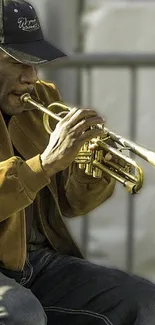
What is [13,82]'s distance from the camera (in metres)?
5.02

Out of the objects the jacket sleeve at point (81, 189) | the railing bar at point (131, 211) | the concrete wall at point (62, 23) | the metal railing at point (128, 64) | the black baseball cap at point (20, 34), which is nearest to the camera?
the black baseball cap at point (20, 34)

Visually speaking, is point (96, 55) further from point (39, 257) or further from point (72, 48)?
point (39, 257)

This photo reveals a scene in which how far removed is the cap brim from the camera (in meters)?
4.91

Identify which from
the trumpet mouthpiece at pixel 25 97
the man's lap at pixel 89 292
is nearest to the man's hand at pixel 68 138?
the trumpet mouthpiece at pixel 25 97

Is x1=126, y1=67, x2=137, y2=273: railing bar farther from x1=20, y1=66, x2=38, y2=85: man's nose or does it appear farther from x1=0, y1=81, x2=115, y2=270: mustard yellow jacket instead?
x1=20, y1=66, x2=38, y2=85: man's nose

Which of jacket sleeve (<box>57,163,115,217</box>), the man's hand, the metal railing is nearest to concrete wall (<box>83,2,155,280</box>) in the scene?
the metal railing

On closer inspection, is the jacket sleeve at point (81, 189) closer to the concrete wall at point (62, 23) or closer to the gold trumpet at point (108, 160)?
the gold trumpet at point (108, 160)

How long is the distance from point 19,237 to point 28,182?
0.26 metres

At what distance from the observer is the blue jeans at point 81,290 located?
4.95 metres

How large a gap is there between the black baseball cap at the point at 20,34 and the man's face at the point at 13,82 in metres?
0.06

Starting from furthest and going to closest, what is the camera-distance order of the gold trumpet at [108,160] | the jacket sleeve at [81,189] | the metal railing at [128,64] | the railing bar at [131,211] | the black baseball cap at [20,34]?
the railing bar at [131,211]
the metal railing at [128,64]
the jacket sleeve at [81,189]
the black baseball cap at [20,34]
the gold trumpet at [108,160]

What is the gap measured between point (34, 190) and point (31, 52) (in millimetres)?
582

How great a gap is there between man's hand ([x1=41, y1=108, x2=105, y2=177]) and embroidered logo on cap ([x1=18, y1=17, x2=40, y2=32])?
41 cm

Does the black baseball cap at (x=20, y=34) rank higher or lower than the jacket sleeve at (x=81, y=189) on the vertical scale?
higher
